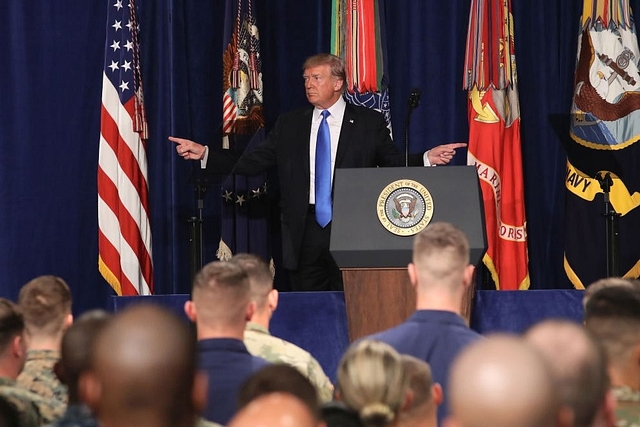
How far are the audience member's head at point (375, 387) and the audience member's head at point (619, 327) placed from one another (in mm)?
572

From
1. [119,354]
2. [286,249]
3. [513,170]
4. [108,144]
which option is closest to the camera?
[119,354]

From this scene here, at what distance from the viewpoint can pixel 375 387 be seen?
2.15 meters

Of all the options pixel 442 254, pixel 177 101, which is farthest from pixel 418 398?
pixel 177 101

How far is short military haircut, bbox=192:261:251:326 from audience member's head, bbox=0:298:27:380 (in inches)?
20.8

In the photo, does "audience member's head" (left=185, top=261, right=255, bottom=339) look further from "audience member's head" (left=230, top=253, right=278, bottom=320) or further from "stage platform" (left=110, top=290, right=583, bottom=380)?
"stage platform" (left=110, top=290, right=583, bottom=380)

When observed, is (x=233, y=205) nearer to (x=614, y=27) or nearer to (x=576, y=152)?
(x=576, y=152)

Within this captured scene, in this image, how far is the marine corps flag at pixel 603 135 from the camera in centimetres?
739

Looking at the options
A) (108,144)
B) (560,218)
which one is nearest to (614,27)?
(560,218)

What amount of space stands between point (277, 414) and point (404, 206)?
3.22 metres

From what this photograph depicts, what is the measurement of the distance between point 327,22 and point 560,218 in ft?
7.88

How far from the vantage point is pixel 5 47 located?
300 inches

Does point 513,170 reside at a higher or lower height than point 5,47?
lower

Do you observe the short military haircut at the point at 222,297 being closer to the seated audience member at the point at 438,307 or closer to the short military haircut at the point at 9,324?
the seated audience member at the point at 438,307

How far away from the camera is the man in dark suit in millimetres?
6203
